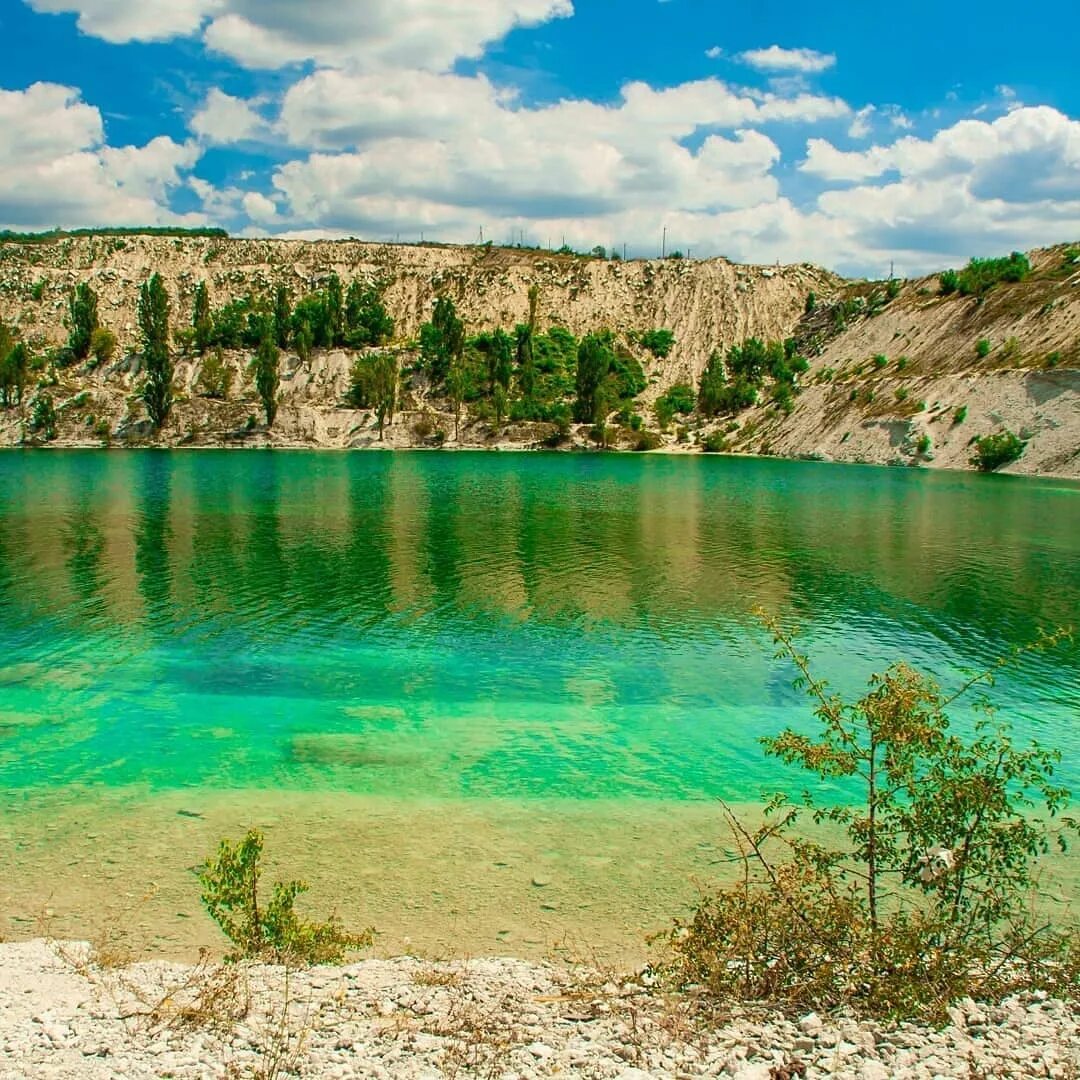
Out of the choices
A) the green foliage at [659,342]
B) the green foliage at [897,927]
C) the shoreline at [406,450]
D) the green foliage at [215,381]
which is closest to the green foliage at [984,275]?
the shoreline at [406,450]

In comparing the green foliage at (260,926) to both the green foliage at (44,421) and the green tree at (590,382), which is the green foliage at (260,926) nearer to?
the green tree at (590,382)

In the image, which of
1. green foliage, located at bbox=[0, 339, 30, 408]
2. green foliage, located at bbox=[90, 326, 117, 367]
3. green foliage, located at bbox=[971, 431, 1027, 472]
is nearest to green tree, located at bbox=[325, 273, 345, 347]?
green foliage, located at bbox=[90, 326, 117, 367]

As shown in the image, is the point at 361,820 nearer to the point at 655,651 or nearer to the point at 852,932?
the point at 852,932

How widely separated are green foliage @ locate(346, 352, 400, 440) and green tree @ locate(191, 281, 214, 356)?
2197 centimetres

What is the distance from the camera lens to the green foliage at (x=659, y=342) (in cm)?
13988

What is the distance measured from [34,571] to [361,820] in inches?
933

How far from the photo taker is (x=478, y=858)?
12781 mm

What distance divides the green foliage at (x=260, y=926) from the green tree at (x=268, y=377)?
11034cm

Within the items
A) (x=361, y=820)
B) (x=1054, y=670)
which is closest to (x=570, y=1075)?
(x=361, y=820)

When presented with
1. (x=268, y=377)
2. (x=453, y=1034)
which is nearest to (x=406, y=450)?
(x=268, y=377)

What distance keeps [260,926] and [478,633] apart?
15.7 metres

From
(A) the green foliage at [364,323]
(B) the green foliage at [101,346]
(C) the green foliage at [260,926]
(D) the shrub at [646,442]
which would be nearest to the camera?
(C) the green foliage at [260,926]

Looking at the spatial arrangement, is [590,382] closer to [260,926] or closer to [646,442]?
[646,442]

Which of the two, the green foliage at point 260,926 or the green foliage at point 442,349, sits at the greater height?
the green foliage at point 442,349
